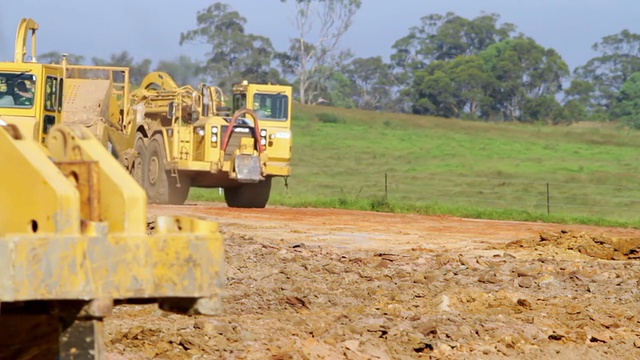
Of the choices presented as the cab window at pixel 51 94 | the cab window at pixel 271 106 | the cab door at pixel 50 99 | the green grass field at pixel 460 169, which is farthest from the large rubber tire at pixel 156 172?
the cab window at pixel 51 94

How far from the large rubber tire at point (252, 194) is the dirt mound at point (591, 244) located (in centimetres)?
1059

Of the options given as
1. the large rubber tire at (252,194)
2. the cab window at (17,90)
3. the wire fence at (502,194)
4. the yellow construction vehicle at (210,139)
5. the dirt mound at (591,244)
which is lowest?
the wire fence at (502,194)

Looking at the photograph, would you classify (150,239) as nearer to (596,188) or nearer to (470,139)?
(596,188)

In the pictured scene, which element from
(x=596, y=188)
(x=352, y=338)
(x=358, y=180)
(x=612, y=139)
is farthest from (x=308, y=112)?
(x=352, y=338)

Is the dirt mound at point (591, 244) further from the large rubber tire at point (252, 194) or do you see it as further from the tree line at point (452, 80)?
the tree line at point (452, 80)

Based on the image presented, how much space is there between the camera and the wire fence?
120 feet

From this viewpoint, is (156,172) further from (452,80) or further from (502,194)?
→ (452,80)

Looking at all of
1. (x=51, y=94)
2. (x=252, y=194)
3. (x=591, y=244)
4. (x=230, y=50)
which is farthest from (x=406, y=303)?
(x=230, y=50)

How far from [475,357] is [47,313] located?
451 centimetres

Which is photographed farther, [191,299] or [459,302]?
[459,302]

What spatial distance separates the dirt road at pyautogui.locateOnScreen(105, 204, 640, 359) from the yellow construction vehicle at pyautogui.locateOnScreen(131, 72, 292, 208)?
6.05 metres

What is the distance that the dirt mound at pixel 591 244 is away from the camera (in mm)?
18234

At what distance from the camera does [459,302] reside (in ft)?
40.1

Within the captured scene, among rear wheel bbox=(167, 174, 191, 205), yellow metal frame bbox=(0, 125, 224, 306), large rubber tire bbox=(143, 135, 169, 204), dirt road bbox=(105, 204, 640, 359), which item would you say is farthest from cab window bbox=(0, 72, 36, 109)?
yellow metal frame bbox=(0, 125, 224, 306)
